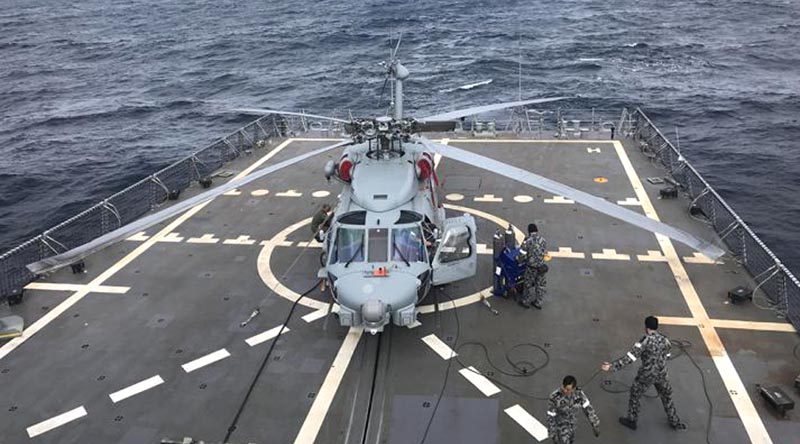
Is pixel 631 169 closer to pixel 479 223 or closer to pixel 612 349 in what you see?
pixel 479 223

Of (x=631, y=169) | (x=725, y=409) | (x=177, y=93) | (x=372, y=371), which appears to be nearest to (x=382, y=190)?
(x=372, y=371)

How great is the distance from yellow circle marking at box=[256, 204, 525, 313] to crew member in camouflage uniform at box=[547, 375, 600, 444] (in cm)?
616

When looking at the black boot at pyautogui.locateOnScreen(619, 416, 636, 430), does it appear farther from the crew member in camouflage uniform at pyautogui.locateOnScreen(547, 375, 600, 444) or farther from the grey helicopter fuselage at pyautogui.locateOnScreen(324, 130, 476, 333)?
the grey helicopter fuselage at pyautogui.locateOnScreen(324, 130, 476, 333)

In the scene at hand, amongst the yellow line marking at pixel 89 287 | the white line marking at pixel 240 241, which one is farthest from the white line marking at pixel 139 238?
the white line marking at pixel 240 241

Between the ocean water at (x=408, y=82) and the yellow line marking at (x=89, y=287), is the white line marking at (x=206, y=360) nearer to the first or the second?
the yellow line marking at (x=89, y=287)

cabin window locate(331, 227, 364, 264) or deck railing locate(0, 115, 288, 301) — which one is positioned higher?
cabin window locate(331, 227, 364, 264)

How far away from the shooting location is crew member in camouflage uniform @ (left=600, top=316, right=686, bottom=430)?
437 inches

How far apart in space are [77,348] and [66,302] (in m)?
2.76

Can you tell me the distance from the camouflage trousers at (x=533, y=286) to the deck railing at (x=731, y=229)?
6019 mm

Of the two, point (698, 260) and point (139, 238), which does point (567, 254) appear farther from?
point (139, 238)

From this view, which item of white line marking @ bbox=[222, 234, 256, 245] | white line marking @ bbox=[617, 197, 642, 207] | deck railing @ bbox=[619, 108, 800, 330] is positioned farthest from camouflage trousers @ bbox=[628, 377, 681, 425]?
white line marking @ bbox=[222, 234, 256, 245]

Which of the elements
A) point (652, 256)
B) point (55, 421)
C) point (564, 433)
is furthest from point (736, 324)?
point (55, 421)

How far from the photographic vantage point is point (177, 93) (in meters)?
62.5

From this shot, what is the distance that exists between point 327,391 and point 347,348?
1658mm
